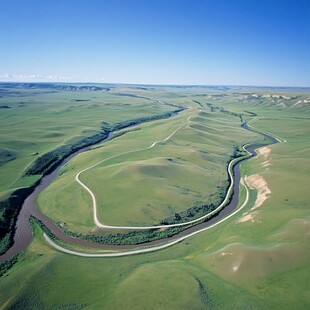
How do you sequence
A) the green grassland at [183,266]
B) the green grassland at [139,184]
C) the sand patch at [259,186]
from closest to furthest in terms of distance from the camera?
1. the green grassland at [183,266]
2. the green grassland at [139,184]
3. the sand patch at [259,186]

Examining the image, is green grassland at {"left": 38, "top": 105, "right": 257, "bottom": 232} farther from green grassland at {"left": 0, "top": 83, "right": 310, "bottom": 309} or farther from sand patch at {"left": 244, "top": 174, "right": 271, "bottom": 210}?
sand patch at {"left": 244, "top": 174, "right": 271, "bottom": 210}

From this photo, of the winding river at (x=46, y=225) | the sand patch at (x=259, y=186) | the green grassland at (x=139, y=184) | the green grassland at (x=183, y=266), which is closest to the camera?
the green grassland at (x=183, y=266)

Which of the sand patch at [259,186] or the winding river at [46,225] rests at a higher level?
the sand patch at [259,186]

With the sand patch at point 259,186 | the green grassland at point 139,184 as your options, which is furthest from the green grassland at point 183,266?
the sand patch at point 259,186

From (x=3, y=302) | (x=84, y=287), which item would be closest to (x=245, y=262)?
(x=84, y=287)

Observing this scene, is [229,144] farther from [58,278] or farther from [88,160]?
[58,278]

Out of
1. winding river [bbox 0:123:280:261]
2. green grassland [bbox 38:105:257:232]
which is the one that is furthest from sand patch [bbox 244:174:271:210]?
green grassland [bbox 38:105:257:232]

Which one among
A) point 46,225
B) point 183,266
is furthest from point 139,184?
point 183,266

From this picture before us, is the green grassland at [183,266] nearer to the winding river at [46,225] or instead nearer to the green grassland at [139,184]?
the green grassland at [139,184]
